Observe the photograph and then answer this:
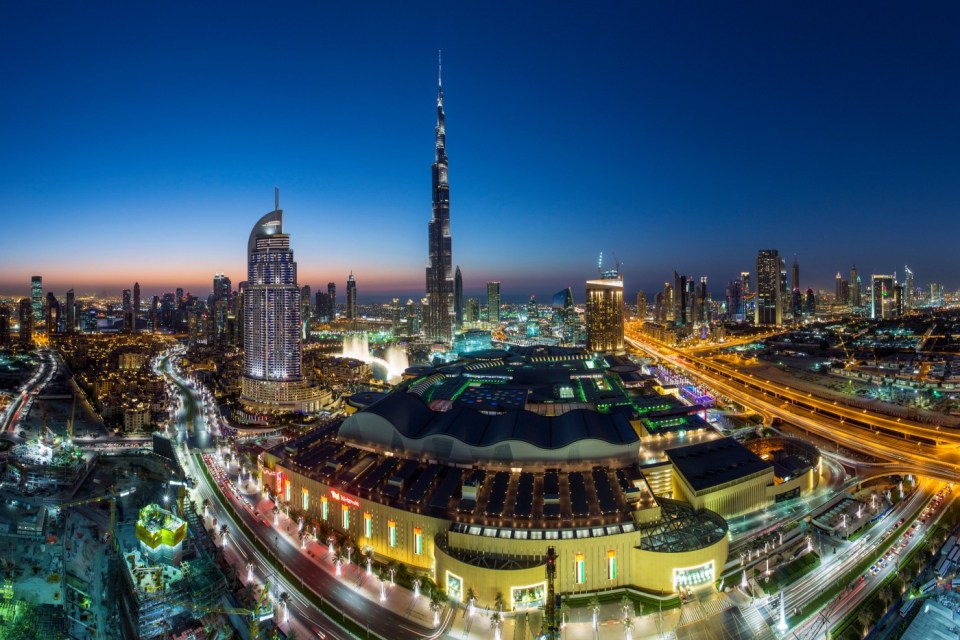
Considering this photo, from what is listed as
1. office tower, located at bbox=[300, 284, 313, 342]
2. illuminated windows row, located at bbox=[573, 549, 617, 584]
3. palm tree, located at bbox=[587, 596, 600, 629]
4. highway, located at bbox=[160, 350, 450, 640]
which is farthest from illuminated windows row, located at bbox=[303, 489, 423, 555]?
office tower, located at bbox=[300, 284, 313, 342]

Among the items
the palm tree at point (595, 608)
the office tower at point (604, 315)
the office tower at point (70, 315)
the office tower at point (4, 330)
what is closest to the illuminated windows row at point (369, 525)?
the palm tree at point (595, 608)

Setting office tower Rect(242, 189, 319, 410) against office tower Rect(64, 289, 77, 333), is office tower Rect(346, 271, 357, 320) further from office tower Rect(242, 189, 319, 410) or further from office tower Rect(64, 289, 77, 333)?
office tower Rect(242, 189, 319, 410)

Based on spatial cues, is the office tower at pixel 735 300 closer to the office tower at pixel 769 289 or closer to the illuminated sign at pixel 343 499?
the office tower at pixel 769 289

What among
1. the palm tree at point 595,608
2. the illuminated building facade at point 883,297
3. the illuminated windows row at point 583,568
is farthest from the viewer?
the illuminated building facade at point 883,297

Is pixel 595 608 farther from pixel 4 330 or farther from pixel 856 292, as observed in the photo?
pixel 856 292

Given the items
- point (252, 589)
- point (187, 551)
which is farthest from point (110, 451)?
point (252, 589)
